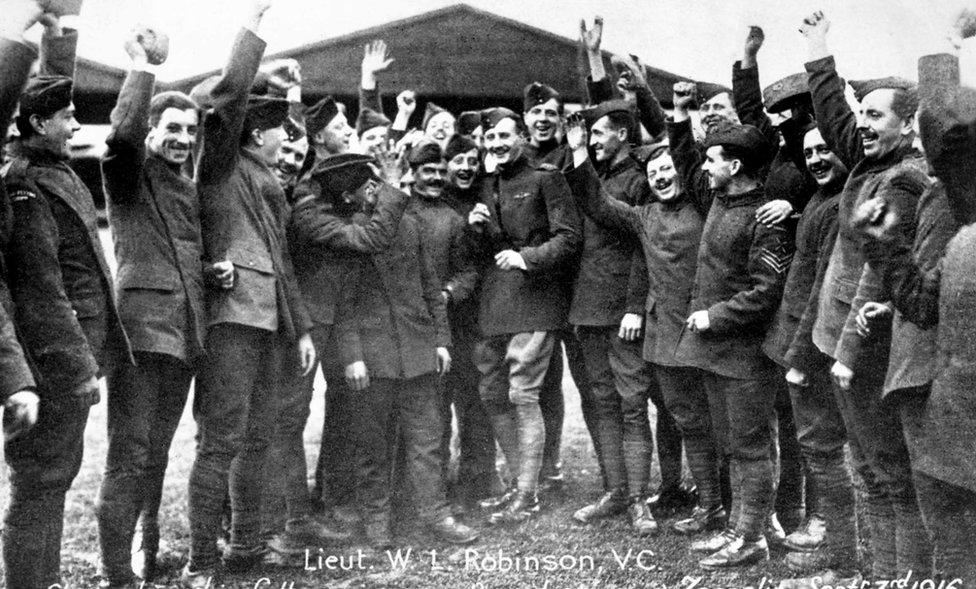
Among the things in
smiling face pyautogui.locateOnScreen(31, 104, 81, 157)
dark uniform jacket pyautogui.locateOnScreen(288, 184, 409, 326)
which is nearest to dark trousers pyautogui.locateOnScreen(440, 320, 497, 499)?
dark uniform jacket pyautogui.locateOnScreen(288, 184, 409, 326)

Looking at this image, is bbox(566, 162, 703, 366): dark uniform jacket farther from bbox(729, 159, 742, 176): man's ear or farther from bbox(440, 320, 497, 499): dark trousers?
bbox(440, 320, 497, 499): dark trousers

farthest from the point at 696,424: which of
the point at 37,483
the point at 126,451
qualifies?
the point at 37,483

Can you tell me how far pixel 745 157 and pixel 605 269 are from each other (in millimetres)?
1020

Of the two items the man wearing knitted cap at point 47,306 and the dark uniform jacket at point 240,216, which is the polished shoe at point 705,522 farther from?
the man wearing knitted cap at point 47,306

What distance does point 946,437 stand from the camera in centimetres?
261

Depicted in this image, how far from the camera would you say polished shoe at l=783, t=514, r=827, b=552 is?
398cm

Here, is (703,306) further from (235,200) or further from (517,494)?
(235,200)

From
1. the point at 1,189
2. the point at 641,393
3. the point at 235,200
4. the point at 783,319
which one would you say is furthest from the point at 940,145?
the point at 1,189

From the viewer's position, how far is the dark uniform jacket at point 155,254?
11.4 ft

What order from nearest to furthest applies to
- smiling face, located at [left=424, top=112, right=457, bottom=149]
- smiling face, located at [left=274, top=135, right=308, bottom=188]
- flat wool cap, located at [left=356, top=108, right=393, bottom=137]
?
smiling face, located at [left=274, top=135, right=308, bottom=188], flat wool cap, located at [left=356, top=108, right=393, bottom=137], smiling face, located at [left=424, top=112, right=457, bottom=149]

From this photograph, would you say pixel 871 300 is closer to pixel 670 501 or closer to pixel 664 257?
pixel 664 257

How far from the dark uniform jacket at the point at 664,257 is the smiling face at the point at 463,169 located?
2.33ft

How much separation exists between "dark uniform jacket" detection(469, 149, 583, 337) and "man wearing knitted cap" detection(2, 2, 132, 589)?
2162 mm

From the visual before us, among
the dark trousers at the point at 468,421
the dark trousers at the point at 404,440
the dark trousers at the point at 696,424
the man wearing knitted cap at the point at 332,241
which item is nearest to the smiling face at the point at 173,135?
the man wearing knitted cap at the point at 332,241
